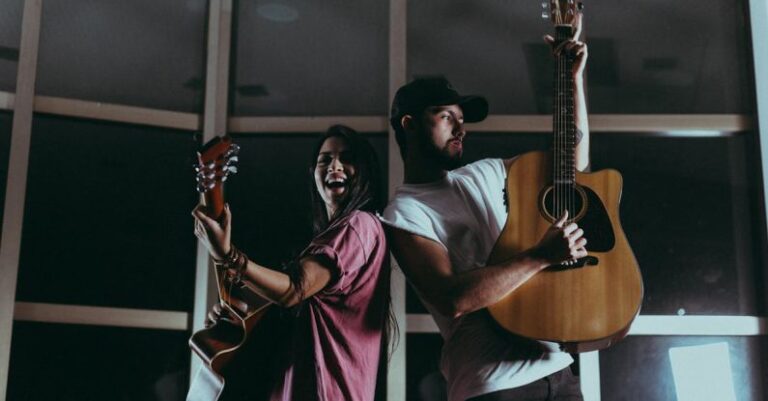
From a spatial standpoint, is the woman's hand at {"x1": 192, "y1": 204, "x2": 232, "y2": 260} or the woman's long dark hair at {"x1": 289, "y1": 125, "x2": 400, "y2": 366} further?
the woman's long dark hair at {"x1": 289, "y1": 125, "x2": 400, "y2": 366}

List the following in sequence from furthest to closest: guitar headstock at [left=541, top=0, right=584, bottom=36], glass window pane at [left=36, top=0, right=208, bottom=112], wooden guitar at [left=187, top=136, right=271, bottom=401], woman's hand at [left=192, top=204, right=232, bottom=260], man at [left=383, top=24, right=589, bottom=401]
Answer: glass window pane at [left=36, top=0, right=208, bottom=112] → guitar headstock at [left=541, top=0, right=584, bottom=36] → man at [left=383, top=24, right=589, bottom=401] → wooden guitar at [left=187, top=136, right=271, bottom=401] → woman's hand at [left=192, top=204, right=232, bottom=260]

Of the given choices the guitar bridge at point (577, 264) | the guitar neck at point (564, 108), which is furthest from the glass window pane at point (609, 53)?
the guitar bridge at point (577, 264)

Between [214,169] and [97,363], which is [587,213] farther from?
[97,363]

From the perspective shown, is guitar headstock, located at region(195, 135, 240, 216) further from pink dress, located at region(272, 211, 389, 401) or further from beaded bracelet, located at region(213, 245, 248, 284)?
pink dress, located at region(272, 211, 389, 401)

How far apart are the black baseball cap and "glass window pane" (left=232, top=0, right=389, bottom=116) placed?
591mm

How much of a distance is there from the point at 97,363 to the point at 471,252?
4.05 feet

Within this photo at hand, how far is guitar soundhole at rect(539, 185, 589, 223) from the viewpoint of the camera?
1892 millimetres

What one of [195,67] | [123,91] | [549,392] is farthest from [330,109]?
[549,392]

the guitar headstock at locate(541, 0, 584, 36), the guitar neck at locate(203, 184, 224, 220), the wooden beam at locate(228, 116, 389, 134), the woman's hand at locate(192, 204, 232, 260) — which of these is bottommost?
the woman's hand at locate(192, 204, 232, 260)

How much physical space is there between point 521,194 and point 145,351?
1268mm

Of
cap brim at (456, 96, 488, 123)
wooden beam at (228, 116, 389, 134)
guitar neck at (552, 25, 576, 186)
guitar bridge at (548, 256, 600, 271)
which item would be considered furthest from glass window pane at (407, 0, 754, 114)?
guitar bridge at (548, 256, 600, 271)

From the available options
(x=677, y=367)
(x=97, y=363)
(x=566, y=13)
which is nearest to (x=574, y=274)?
(x=566, y=13)

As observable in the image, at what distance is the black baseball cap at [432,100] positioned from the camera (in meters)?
2.04

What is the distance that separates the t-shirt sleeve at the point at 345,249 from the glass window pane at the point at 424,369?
78 cm
